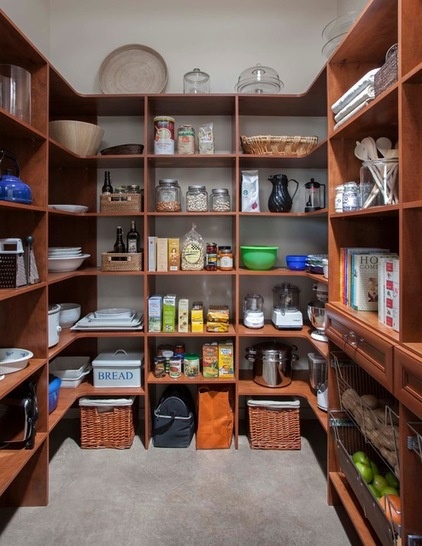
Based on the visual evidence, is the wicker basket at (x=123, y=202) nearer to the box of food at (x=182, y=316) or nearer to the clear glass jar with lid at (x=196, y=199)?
the clear glass jar with lid at (x=196, y=199)

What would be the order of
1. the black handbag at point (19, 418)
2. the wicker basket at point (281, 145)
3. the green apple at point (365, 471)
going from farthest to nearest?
the wicker basket at point (281, 145) < the black handbag at point (19, 418) < the green apple at point (365, 471)

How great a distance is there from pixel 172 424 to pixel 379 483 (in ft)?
4.05

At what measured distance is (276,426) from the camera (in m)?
2.23

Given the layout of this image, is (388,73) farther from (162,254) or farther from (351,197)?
(162,254)

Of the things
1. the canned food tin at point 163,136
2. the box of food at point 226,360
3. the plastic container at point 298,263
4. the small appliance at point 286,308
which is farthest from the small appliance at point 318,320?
the canned food tin at point 163,136

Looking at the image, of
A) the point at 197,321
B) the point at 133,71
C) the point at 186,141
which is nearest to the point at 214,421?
the point at 197,321

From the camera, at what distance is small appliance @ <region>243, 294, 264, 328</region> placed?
90.1 inches

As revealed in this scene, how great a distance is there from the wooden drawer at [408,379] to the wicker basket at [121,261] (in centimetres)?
156

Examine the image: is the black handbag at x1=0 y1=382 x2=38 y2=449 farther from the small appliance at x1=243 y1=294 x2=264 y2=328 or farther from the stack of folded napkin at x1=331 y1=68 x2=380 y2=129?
the stack of folded napkin at x1=331 y1=68 x2=380 y2=129

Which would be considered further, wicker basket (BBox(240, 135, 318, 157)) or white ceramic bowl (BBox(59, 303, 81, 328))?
white ceramic bowl (BBox(59, 303, 81, 328))

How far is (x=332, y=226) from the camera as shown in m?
1.70

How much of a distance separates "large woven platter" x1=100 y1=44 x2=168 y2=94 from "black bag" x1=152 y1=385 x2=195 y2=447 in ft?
6.73

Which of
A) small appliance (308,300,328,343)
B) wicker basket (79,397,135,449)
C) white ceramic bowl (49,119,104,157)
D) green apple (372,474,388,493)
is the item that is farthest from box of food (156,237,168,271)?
green apple (372,474,388,493)

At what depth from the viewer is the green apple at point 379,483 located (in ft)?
4.45
